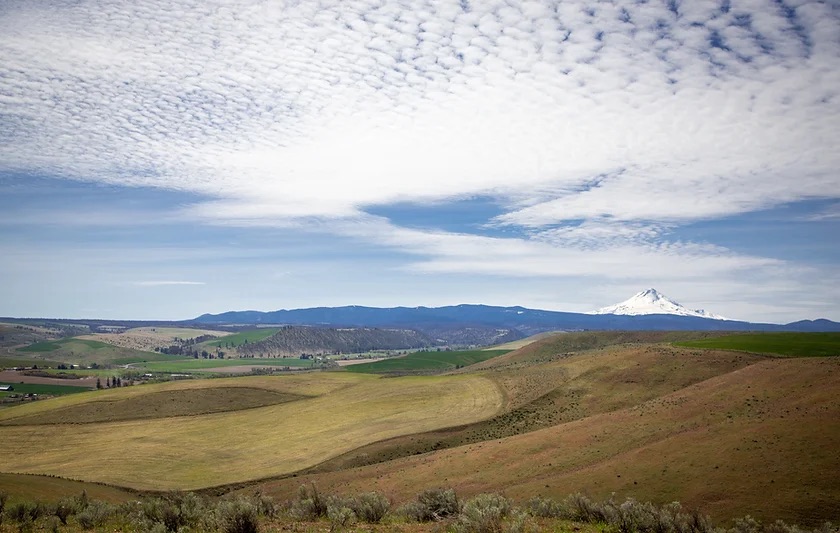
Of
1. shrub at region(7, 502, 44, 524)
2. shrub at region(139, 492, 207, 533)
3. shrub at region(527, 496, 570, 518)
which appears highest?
shrub at region(139, 492, 207, 533)

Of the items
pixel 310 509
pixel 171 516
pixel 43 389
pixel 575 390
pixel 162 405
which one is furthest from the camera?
pixel 43 389

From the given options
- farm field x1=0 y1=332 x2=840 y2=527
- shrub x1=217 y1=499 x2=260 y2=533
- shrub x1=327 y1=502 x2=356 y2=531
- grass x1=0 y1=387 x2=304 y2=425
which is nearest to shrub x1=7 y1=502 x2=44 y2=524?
shrub x1=217 y1=499 x2=260 y2=533

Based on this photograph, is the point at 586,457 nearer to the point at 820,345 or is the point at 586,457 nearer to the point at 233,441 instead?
the point at 233,441

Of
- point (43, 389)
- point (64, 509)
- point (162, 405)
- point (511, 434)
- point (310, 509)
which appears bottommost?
point (43, 389)

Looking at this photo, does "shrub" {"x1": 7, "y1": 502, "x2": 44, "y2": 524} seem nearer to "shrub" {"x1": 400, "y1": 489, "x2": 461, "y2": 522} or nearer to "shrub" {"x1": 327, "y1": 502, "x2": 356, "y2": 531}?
"shrub" {"x1": 327, "y1": 502, "x2": 356, "y2": 531}

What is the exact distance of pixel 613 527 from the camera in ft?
74.8

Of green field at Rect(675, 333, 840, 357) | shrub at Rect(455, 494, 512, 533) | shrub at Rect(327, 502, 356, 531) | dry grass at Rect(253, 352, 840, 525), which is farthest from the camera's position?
green field at Rect(675, 333, 840, 357)

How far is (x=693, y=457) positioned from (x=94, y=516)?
36.6 meters

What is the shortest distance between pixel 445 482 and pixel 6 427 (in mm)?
76043

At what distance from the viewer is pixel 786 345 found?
8475 centimetres

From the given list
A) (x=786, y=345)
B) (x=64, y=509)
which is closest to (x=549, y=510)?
(x=64, y=509)

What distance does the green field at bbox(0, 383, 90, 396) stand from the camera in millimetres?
145762

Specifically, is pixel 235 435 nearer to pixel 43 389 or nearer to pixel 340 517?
pixel 340 517

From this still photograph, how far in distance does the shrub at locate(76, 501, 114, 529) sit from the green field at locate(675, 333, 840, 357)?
83918mm
